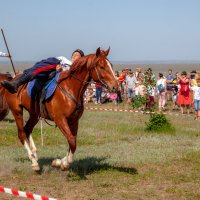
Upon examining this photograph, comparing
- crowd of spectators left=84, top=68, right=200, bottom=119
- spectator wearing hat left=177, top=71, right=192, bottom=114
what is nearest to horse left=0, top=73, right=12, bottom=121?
crowd of spectators left=84, top=68, right=200, bottom=119

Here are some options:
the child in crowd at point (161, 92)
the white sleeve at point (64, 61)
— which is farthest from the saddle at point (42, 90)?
the child in crowd at point (161, 92)

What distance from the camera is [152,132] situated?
15.4 m

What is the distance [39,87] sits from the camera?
9.60 m

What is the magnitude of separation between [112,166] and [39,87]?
231 centimetres

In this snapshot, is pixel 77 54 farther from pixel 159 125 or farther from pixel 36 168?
pixel 159 125

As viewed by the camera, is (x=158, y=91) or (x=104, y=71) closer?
(x=104, y=71)

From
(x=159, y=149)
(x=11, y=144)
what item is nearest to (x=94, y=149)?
(x=159, y=149)

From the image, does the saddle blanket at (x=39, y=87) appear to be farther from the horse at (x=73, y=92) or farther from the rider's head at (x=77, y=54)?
the rider's head at (x=77, y=54)

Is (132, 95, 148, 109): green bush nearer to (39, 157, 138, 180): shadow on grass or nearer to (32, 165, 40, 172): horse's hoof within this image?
(39, 157, 138, 180): shadow on grass

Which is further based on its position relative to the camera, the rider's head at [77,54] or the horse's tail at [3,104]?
the horse's tail at [3,104]

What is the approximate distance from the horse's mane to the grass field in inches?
75.1

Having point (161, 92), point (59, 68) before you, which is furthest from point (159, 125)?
point (161, 92)

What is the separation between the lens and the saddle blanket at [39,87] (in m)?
9.34

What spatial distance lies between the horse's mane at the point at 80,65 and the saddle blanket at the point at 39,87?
0.16 meters
